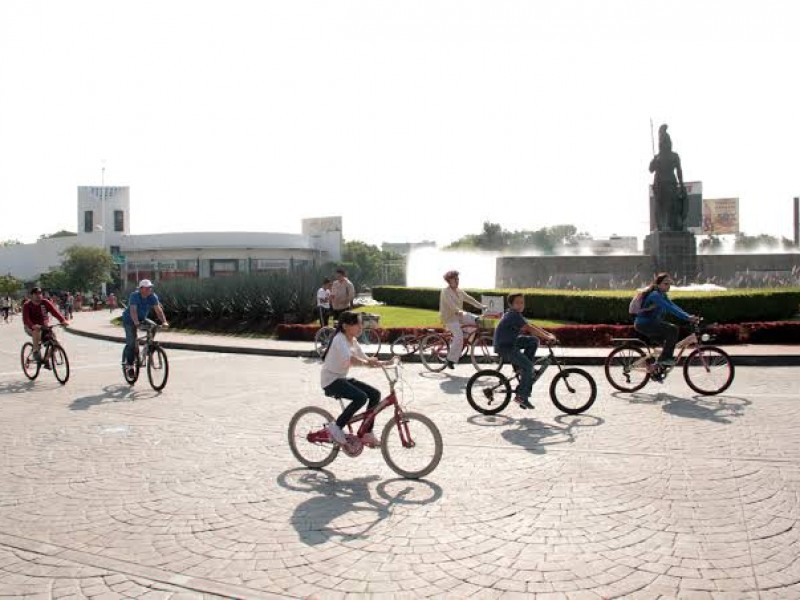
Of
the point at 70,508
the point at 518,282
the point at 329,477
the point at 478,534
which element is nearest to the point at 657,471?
the point at 478,534

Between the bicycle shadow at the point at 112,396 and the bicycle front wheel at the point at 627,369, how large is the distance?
7.24m

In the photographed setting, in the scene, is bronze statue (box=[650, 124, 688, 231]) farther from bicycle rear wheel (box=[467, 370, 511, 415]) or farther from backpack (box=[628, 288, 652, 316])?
Result: bicycle rear wheel (box=[467, 370, 511, 415])

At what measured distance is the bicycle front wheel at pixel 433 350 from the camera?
1437 cm

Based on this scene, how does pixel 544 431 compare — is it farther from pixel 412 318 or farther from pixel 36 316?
pixel 412 318

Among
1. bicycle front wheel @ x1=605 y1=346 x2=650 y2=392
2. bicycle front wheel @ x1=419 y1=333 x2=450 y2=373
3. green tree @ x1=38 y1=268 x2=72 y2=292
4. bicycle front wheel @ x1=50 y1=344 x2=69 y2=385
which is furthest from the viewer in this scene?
green tree @ x1=38 y1=268 x2=72 y2=292

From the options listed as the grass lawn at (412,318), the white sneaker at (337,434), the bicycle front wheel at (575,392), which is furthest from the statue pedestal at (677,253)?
the white sneaker at (337,434)

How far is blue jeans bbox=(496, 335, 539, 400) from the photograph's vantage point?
915 cm

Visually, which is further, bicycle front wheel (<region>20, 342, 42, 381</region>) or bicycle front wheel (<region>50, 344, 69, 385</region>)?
bicycle front wheel (<region>20, 342, 42, 381</region>)

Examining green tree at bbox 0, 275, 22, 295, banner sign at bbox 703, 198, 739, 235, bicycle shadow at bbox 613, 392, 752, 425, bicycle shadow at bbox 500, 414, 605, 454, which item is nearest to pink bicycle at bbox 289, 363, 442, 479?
bicycle shadow at bbox 500, 414, 605, 454

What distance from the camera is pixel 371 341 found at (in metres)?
17.6

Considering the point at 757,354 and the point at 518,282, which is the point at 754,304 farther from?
the point at 518,282

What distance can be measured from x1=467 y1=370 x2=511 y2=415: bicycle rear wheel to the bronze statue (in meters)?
22.3

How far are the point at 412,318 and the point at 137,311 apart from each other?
1311 centimetres

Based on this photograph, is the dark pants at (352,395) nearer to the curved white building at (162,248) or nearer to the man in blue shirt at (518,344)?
the man in blue shirt at (518,344)
